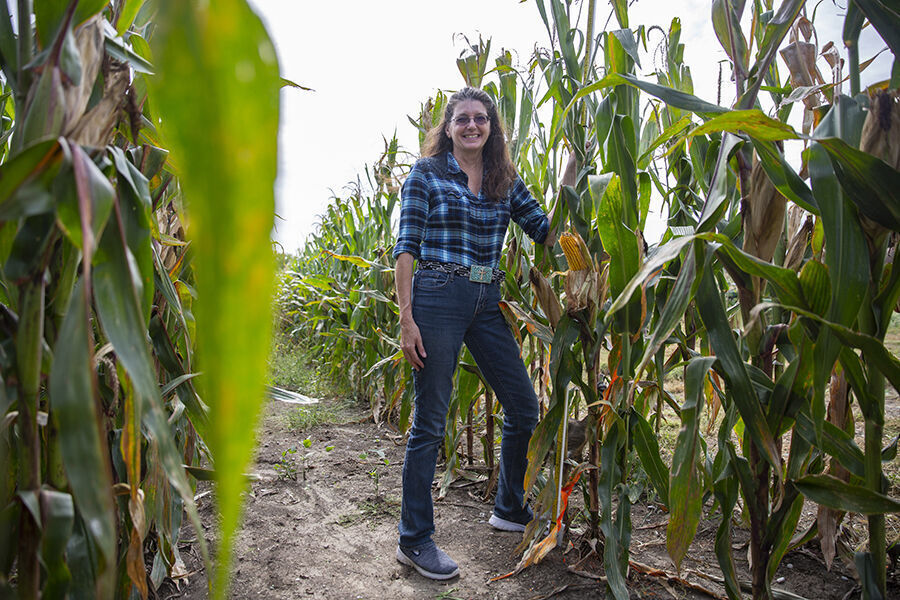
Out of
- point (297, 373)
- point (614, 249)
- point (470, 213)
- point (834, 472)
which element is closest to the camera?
point (614, 249)

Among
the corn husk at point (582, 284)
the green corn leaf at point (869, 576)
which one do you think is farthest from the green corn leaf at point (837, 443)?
the corn husk at point (582, 284)

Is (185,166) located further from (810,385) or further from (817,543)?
(817,543)

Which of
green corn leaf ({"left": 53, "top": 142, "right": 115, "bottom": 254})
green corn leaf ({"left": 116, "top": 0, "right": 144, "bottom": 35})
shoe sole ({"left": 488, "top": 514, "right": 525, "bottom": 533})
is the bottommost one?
shoe sole ({"left": 488, "top": 514, "right": 525, "bottom": 533})

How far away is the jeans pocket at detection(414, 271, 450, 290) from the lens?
1512 mm

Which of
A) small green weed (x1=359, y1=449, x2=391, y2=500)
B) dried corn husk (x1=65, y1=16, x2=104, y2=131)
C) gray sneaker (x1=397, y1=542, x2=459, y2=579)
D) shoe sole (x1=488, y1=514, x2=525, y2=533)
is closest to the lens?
dried corn husk (x1=65, y1=16, x2=104, y2=131)

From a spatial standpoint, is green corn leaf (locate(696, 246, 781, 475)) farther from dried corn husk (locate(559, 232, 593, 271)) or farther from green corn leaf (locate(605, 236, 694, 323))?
dried corn husk (locate(559, 232, 593, 271))

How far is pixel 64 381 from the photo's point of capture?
336 mm

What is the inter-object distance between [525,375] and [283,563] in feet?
2.78

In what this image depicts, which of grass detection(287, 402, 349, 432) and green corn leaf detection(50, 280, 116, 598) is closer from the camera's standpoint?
green corn leaf detection(50, 280, 116, 598)

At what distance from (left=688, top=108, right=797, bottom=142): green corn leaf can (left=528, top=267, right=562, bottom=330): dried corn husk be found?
63 cm

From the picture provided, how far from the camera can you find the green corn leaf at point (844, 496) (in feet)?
2.32

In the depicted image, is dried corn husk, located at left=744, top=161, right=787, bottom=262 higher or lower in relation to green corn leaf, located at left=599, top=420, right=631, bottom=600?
higher

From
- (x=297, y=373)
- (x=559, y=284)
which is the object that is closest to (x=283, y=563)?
(x=559, y=284)

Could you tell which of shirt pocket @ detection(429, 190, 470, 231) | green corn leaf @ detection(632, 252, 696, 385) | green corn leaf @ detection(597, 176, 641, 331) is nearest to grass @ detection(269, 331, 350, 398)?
shirt pocket @ detection(429, 190, 470, 231)
